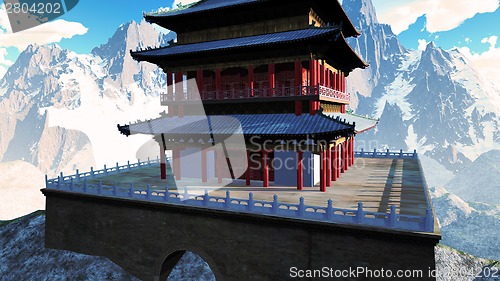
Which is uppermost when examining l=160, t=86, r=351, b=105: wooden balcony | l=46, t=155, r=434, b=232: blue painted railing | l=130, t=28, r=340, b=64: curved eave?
l=130, t=28, r=340, b=64: curved eave

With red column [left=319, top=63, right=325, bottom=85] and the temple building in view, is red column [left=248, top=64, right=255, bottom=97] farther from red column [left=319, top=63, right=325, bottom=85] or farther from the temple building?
red column [left=319, top=63, right=325, bottom=85]

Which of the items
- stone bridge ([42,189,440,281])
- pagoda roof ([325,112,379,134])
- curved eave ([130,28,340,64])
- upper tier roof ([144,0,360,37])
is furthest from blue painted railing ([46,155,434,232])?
upper tier roof ([144,0,360,37])

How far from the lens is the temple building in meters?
20.7

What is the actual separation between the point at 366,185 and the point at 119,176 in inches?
738

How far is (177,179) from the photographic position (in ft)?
82.9

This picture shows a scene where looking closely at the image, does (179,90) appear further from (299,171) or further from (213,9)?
(299,171)

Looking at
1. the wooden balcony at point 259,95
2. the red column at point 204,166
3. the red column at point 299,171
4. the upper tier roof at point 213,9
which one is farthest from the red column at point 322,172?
the upper tier roof at point 213,9

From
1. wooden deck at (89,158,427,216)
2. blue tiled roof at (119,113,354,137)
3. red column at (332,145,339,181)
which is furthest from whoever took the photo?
red column at (332,145,339,181)

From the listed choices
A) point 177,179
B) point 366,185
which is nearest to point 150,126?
point 177,179

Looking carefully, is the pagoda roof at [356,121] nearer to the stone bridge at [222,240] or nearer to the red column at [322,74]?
the red column at [322,74]

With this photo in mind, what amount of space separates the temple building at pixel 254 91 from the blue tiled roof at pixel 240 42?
3.5 inches

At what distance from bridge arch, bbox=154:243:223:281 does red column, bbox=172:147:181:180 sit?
5956 millimetres

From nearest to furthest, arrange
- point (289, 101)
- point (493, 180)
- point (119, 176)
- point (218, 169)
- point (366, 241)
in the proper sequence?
point (366, 241) → point (289, 101) → point (218, 169) → point (119, 176) → point (493, 180)

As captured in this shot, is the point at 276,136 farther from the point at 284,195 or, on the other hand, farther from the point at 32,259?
the point at 32,259
